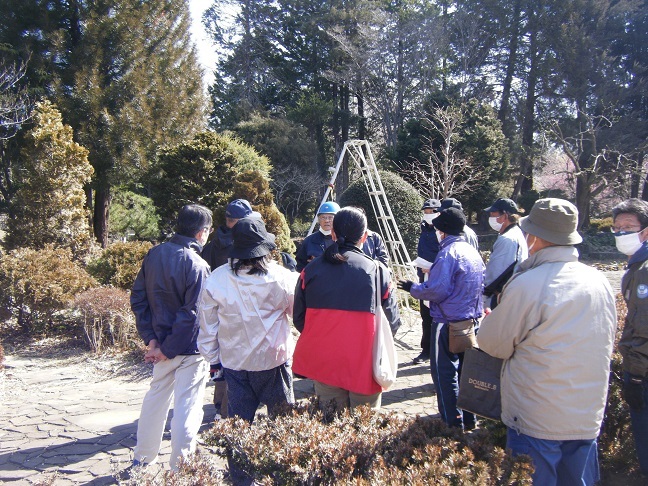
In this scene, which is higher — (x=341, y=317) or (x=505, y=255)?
(x=505, y=255)

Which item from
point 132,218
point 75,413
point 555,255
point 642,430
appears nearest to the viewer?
point 555,255

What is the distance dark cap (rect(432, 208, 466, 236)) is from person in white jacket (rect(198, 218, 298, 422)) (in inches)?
53.4

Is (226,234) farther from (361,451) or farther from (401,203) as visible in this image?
(401,203)

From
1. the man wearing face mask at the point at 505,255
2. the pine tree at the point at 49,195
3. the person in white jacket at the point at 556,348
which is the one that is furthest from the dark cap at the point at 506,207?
the pine tree at the point at 49,195

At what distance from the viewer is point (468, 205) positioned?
2525 cm

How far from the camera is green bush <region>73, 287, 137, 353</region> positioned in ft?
20.7

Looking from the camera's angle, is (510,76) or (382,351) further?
(510,76)

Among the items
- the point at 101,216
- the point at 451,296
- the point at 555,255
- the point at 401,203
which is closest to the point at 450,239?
the point at 451,296

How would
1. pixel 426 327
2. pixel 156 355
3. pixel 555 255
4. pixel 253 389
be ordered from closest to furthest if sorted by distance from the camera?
pixel 555 255
pixel 253 389
pixel 156 355
pixel 426 327

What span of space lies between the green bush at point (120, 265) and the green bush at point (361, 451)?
5.68 m

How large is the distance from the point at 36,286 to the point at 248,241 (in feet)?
16.7

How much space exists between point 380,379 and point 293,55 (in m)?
30.7

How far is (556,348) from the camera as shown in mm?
2242

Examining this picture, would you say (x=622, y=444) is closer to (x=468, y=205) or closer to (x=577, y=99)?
(x=468, y=205)
